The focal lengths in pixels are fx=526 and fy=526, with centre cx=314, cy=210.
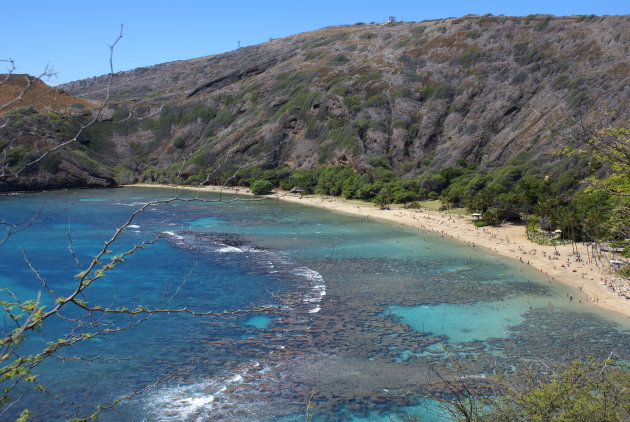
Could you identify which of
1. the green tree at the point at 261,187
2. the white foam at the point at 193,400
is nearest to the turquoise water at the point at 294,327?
the white foam at the point at 193,400

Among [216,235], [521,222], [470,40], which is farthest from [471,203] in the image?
[470,40]

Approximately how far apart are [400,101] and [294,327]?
79074mm

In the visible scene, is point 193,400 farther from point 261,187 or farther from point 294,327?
point 261,187

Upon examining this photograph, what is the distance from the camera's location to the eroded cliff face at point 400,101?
77625 millimetres

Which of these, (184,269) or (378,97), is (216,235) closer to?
(184,269)

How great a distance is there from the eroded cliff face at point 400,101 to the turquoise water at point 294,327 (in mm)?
28246

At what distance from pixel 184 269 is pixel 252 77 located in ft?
368

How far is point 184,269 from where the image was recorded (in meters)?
37.9

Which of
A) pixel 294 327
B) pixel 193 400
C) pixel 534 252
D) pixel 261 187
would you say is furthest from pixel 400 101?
pixel 193 400

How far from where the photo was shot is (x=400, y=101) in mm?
99062

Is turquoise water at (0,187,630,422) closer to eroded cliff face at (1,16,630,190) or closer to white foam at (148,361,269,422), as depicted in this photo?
white foam at (148,361,269,422)

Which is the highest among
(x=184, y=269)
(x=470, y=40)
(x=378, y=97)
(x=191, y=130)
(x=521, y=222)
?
(x=470, y=40)

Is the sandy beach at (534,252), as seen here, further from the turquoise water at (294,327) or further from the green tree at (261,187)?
the green tree at (261,187)

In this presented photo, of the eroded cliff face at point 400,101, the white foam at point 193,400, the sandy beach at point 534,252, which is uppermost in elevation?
the eroded cliff face at point 400,101
